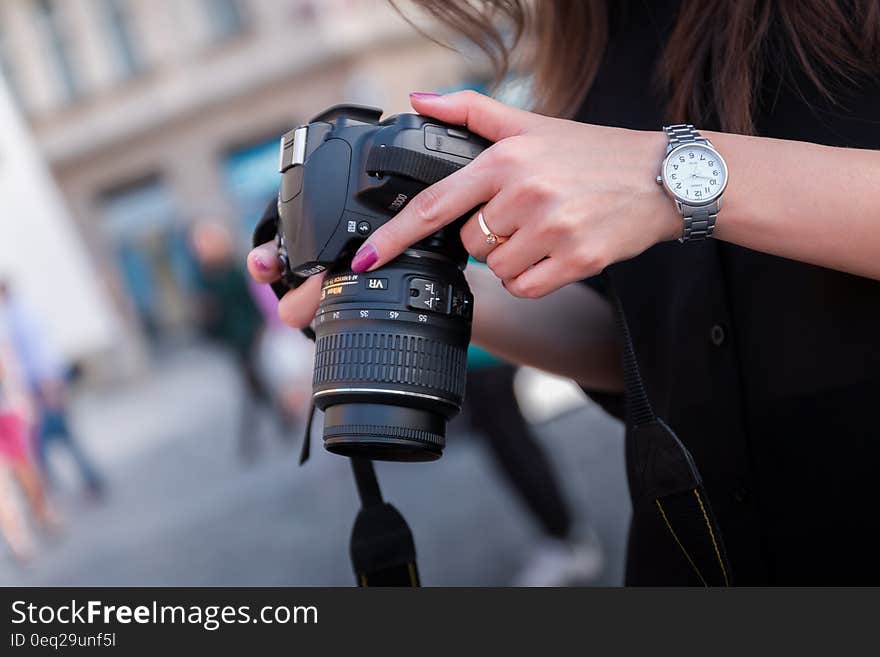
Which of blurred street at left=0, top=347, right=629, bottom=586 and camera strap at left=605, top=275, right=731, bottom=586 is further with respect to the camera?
blurred street at left=0, top=347, right=629, bottom=586

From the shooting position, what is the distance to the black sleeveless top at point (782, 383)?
957 millimetres

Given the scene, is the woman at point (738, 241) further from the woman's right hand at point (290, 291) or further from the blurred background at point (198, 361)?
the blurred background at point (198, 361)

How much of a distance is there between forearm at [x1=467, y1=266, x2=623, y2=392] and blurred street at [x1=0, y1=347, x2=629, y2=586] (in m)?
2.02

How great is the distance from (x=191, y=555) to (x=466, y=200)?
12.4ft

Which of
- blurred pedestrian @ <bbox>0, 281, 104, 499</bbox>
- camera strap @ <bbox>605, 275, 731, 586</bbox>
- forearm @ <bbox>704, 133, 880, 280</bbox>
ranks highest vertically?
blurred pedestrian @ <bbox>0, 281, 104, 499</bbox>

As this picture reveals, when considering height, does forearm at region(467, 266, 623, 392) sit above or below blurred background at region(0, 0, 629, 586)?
below

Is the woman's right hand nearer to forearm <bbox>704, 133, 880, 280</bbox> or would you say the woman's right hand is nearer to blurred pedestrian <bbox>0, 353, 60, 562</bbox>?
forearm <bbox>704, 133, 880, 280</bbox>

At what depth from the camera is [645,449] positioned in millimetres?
987

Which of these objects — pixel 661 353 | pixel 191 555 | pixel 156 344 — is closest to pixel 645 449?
pixel 661 353

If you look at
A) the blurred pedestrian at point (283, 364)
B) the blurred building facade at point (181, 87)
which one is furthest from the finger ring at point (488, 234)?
the blurred building facade at point (181, 87)

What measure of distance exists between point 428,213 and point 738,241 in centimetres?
30

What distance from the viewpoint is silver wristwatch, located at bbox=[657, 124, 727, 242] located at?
0.86 metres

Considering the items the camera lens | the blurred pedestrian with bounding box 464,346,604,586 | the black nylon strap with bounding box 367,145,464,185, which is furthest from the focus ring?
the blurred pedestrian with bounding box 464,346,604,586
